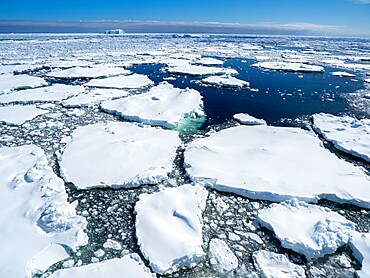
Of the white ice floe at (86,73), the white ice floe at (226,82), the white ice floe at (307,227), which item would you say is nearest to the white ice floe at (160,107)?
the white ice floe at (226,82)

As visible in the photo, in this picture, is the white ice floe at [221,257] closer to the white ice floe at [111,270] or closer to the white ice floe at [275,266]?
the white ice floe at [275,266]

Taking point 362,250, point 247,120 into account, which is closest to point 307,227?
point 362,250

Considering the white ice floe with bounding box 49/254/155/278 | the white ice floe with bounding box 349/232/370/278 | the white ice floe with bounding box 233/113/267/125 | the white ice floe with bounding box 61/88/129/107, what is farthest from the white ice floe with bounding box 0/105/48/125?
the white ice floe with bounding box 349/232/370/278

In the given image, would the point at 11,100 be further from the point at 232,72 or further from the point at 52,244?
the point at 232,72

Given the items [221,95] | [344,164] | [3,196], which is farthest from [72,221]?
[221,95]

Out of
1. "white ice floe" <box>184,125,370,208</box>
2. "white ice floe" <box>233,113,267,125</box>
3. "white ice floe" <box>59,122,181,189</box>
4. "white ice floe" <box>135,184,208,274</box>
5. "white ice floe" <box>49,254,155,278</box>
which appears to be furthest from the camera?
"white ice floe" <box>233,113,267,125</box>

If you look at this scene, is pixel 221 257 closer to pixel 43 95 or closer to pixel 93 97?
pixel 93 97

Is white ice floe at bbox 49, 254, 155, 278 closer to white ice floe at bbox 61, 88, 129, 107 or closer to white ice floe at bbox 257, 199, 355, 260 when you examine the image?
white ice floe at bbox 257, 199, 355, 260
